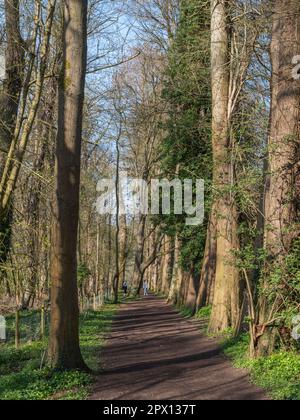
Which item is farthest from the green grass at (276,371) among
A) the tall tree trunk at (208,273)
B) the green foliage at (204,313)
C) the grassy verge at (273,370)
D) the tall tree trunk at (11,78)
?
the green foliage at (204,313)

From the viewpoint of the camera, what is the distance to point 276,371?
1060cm

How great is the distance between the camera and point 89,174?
34.8 metres

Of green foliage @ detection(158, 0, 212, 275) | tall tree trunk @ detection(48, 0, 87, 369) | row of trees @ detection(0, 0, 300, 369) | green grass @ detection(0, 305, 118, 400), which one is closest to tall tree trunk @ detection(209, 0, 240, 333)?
row of trees @ detection(0, 0, 300, 369)

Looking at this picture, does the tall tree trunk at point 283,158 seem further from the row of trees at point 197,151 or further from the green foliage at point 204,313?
the green foliage at point 204,313

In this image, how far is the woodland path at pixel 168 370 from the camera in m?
9.30

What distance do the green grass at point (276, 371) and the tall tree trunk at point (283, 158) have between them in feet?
1.79

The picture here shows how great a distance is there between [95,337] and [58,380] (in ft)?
28.1

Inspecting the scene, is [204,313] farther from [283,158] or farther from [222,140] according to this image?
[283,158]

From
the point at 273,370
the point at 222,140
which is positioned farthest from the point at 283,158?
the point at 222,140

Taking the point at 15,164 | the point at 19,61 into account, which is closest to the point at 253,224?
the point at 15,164

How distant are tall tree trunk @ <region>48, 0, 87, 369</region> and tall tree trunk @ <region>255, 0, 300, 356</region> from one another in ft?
12.6

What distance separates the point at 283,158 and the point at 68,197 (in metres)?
4.62
